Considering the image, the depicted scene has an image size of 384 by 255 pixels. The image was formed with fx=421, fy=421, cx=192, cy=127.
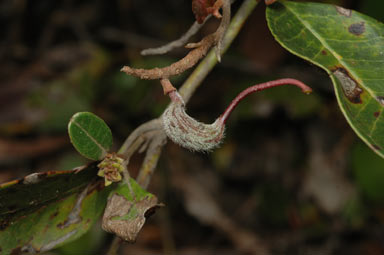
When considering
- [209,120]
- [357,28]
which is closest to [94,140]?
[357,28]

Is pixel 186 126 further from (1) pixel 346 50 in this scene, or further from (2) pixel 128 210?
(1) pixel 346 50

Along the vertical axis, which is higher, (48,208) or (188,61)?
(188,61)

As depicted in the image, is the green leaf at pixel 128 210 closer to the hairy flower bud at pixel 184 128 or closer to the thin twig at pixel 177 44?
the hairy flower bud at pixel 184 128

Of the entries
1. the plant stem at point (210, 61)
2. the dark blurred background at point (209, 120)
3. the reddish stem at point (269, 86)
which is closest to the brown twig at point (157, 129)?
the plant stem at point (210, 61)

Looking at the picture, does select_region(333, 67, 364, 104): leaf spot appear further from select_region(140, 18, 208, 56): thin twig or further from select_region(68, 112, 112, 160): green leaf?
select_region(68, 112, 112, 160): green leaf

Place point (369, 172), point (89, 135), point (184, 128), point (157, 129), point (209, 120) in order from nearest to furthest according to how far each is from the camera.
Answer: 1. point (184, 128)
2. point (89, 135)
3. point (157, 129)
4. point (369, 172)
5. point (209, 120)

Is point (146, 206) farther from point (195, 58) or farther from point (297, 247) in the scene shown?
point (297, 247)

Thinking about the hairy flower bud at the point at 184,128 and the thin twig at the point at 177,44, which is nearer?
the hairy flower bud at the point at 184,128
